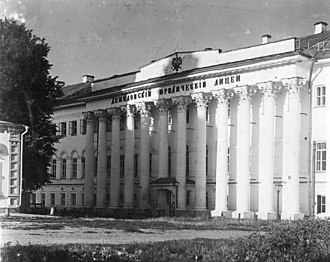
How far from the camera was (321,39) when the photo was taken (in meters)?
42.8

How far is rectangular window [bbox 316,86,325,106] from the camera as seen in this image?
4025cm

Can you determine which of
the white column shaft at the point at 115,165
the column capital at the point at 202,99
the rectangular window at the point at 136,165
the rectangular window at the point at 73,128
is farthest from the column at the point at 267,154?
the rectangular window at the point at 73,128

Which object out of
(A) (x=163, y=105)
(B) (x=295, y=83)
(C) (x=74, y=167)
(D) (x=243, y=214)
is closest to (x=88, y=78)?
(C) (x=74, y=167)

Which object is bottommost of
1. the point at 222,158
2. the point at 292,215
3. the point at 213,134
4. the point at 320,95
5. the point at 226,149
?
the point at 292,215

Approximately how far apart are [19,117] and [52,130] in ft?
38.0

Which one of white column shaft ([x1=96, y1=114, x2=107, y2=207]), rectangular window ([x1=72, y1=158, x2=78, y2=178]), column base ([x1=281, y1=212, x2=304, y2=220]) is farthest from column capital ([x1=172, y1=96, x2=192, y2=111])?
rectangular window ([x1=72, y1=158, x2=78, y2=178])

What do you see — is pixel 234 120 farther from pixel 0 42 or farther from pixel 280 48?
pixel 0 42

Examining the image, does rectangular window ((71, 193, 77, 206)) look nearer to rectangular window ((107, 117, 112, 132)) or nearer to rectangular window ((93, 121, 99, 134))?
rectangular window ((93, 121, 99, 134))

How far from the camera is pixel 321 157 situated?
40375mm

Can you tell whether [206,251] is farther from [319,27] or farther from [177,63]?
[319,27]

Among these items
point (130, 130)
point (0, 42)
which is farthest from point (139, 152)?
point (0, 42)

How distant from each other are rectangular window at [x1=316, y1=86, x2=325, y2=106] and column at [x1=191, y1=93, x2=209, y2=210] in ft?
28.2

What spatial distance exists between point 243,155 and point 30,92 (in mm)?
18449

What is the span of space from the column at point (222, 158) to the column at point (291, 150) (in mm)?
4960
